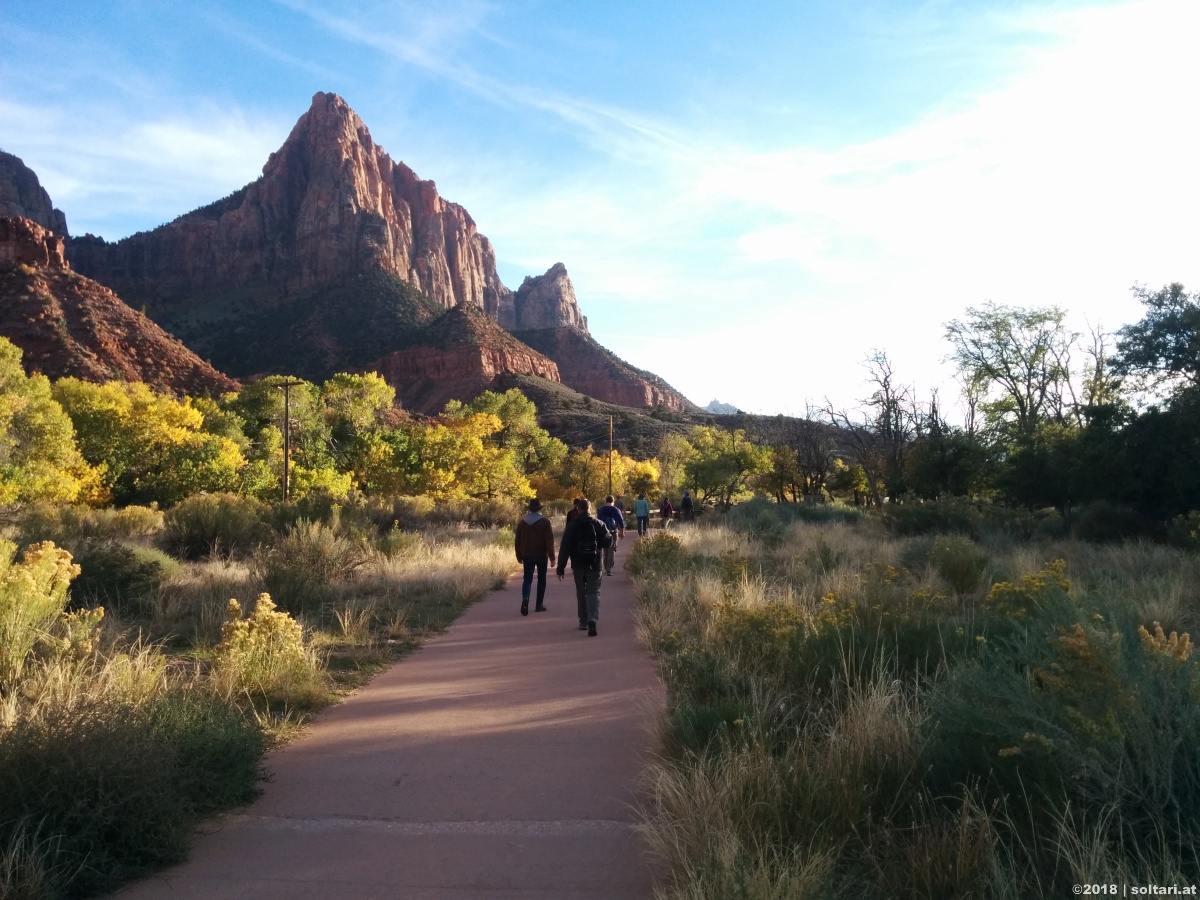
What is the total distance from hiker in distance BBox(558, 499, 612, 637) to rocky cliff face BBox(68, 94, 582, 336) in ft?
420

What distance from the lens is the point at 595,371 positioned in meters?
142

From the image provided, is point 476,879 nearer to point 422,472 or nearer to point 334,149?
point 422,472

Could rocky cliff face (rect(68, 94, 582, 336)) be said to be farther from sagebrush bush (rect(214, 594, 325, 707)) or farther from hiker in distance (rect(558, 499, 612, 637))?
sagebrush bush (rect(214, 594, 325, 707))

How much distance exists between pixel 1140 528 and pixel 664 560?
12215mm

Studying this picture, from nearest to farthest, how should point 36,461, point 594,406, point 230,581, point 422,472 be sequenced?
point 230,581 < point 36,461 < point 422,472 < point 594,406

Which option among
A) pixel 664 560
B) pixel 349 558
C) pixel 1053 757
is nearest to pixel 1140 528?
pixel 664 560

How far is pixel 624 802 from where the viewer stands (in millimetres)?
4574

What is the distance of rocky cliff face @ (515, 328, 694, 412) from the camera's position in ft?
460

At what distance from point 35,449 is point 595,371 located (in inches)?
4313

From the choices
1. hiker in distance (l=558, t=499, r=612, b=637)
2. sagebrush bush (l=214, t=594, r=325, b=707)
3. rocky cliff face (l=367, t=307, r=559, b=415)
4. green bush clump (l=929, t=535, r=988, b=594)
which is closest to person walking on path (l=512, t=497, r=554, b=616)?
hiker in distance (l=558, t=499, r=612, b=637)

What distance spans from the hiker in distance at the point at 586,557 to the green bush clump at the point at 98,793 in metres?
6.25

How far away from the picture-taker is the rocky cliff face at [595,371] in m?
140

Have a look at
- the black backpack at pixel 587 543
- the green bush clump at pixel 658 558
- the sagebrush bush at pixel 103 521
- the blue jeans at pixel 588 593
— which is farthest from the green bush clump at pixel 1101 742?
the sagebrush bush at pixel 103 521

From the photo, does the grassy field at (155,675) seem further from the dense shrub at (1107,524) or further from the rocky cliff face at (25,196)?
the rocky cliff face at (25,196)
